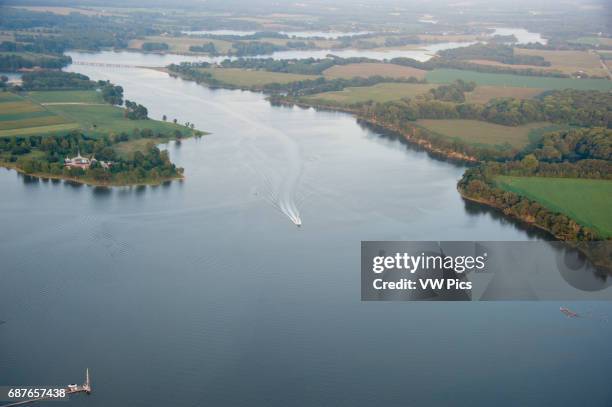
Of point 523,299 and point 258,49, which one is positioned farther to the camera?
point 258,49

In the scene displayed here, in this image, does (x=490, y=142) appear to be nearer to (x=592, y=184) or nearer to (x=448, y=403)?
(x=592, y=184)

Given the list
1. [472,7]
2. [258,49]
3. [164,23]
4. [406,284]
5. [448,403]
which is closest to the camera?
[448,403]

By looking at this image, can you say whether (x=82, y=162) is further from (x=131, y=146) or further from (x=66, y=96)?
(x=66, y=96)

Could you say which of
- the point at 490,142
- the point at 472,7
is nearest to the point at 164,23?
the point at 472,7

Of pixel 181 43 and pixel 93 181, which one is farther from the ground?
pixel 181 43

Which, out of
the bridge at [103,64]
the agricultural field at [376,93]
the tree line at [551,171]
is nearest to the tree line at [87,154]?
the tree line at [551,171]

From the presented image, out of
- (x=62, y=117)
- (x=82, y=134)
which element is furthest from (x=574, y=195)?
(x=62, y=117)

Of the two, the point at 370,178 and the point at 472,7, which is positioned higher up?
the point at 472,7
